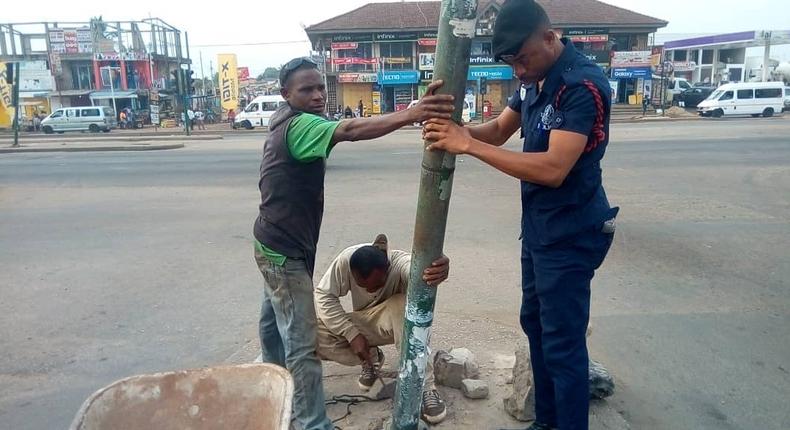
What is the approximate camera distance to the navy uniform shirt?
2201 mm

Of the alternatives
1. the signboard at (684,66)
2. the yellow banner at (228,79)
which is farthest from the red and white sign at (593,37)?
the yellow banner at (228,79)

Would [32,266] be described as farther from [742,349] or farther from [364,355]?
[742,349]

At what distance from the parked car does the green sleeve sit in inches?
1547

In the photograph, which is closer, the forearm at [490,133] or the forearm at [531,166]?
the forearm at [531,166]

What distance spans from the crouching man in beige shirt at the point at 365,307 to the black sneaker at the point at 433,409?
0.01 meters

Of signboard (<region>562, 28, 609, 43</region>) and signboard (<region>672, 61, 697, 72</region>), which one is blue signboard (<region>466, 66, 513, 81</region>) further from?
signboard (<region>672, 61, 697, 72</region>)

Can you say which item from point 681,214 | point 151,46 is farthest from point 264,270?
point 151,46

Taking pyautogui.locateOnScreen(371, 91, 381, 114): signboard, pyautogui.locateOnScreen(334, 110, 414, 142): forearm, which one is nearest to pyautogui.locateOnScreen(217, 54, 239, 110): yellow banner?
pyautogui.locateOnScreen(371, 91, 381, 114): signboard

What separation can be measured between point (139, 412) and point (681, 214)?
7.61m

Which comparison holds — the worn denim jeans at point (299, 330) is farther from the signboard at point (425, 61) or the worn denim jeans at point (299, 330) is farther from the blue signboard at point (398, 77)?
the blue signboard at point (398, 77)

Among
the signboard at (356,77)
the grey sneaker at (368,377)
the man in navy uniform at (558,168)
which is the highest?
the signboard at (356,77)

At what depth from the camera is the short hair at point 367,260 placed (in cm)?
314

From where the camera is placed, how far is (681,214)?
7.96m

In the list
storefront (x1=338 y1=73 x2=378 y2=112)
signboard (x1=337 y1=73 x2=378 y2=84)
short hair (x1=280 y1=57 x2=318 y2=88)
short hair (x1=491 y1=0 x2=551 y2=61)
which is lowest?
short hair (x1=280 y1=57 x2=318 y2=88)
